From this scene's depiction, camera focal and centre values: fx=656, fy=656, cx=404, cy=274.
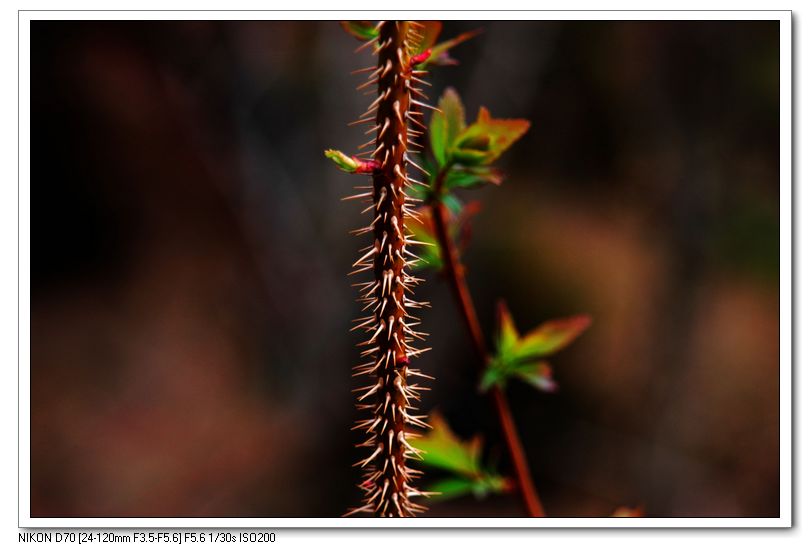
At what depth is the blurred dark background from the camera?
1.83 meters

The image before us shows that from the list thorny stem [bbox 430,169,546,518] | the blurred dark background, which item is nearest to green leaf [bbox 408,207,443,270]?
thorny stem [bbox 430,169,546,518]

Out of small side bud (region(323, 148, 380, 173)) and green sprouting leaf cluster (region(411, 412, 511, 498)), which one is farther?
green sprouting leaf cluster (region(411, 412, 511, 498))

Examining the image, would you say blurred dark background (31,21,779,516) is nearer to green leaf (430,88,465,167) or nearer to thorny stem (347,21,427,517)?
green leaf (430,88,465,167)

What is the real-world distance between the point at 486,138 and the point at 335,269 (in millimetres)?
1599

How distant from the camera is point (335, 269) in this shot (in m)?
2.05

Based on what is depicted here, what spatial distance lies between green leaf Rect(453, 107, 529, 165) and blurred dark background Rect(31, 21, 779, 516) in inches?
54.9

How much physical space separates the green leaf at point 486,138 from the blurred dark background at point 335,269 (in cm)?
140

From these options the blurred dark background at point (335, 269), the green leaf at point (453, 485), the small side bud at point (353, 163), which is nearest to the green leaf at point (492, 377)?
the green leaf at point (453, 485)

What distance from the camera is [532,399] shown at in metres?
2.09

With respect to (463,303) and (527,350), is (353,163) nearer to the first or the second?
(463,303)

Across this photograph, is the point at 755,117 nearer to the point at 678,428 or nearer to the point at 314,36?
the point at 678,428

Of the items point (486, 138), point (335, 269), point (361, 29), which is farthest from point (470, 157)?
point (335, 269)
